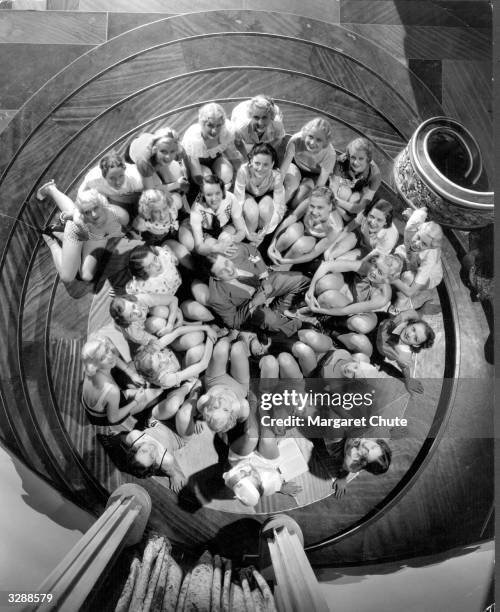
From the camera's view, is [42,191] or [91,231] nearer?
[91,231]

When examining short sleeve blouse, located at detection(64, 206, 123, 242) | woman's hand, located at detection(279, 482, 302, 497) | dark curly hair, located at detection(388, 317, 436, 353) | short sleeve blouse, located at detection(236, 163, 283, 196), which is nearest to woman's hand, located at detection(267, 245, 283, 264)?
short sleeve blouse, located at detection(236, 163, 283, 196)

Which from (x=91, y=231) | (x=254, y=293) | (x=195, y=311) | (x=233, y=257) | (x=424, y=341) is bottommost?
(x=424, y=341)

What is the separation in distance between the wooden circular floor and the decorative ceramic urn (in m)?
0.11

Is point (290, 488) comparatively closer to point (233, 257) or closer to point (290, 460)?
point (290, 460)

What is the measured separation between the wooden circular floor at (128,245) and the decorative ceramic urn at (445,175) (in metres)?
0.11

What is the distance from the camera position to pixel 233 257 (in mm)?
2891

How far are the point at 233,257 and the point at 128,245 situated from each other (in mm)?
562

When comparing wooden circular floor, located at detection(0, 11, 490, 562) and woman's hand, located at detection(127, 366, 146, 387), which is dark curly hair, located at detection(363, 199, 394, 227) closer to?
wooden circular floor, located at detection(0, 11, 490, 562)

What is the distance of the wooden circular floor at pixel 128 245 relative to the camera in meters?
2.93

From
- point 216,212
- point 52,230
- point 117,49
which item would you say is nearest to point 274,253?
point 216,212

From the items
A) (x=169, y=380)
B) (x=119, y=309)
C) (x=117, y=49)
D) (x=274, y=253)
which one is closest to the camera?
(x=119, y=309)

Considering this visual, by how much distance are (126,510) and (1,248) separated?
59.5 inches

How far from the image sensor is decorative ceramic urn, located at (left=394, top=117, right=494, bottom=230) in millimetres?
2949

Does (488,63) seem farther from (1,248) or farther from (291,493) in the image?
(1,248)
